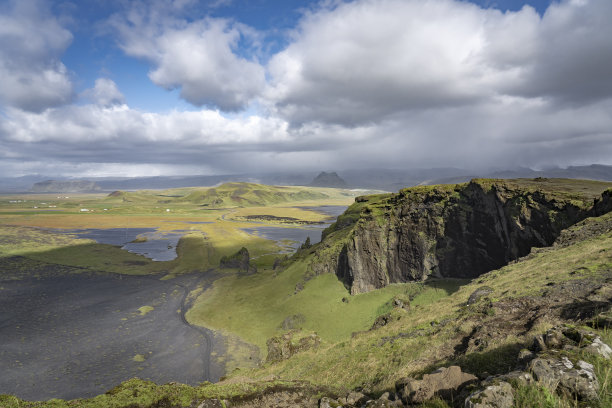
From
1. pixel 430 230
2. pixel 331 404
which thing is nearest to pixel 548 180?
pixel 430 230

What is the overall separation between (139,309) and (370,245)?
59.4m

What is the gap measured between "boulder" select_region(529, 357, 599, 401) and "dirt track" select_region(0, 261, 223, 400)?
4752cm

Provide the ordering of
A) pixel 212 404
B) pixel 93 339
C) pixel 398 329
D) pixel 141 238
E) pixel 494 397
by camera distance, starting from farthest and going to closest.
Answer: pixel 141 238
pixel 93 339
pixel 398 329
pixel 212 404
pixel 494 397

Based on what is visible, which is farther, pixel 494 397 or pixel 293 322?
pixel 293 322

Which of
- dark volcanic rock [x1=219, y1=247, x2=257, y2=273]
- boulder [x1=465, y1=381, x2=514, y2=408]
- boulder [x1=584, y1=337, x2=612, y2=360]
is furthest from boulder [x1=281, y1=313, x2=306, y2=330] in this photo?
boulder [x1=465, y1=381, x2=514, y2=408]

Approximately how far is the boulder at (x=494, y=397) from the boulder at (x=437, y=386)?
101 inches

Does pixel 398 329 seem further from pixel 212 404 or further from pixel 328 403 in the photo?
pixel 212 404

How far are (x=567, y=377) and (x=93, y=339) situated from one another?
72.7 m

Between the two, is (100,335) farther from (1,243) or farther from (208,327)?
(1,243)

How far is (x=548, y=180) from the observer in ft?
179

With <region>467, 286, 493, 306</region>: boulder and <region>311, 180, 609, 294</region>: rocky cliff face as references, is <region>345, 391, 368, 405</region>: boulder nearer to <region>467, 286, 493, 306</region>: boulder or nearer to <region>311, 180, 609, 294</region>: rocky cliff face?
<region>467, 286, 493, 306</region>: boulder

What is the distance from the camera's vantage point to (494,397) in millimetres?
7176

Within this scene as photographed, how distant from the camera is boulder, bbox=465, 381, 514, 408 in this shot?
7.09 m

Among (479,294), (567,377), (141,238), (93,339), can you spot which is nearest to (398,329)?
(479,294)
